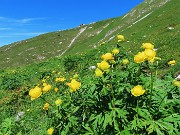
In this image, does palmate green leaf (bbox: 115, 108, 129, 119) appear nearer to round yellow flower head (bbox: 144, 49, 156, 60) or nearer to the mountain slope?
round yellow flower head (bbox: 144, 49, 156, 60)

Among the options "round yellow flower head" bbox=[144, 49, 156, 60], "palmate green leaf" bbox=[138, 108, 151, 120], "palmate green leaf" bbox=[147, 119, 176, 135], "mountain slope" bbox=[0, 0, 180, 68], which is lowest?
"palmate green leaf" bbox=[147, 119, 176, 135]

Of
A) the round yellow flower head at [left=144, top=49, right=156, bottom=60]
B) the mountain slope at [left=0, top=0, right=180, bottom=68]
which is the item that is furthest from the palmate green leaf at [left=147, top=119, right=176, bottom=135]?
the mountain slope at [left=0, top=0, right=180, bottom=68]

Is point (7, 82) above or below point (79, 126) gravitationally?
above

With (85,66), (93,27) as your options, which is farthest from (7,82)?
(93,27)

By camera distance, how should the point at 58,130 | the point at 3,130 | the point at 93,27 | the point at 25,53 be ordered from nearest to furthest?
1. the point at 58,130
2. the point at 3,130
3. the point at 25,53
4. the point at 93,27

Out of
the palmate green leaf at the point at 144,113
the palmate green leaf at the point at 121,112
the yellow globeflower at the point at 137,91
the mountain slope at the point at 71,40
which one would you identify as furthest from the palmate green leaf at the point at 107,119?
the mountain slope at the point at 71,40

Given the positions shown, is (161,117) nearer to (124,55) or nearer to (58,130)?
(124,55)

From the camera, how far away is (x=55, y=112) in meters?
7.16

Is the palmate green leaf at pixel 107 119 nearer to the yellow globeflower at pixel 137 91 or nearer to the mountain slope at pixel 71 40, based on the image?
the yellow globeflower at pixel 137 91

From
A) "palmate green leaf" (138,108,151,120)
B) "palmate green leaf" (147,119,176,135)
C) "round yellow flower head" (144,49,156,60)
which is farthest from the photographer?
"palmate green leaf" (138,108,151,120)

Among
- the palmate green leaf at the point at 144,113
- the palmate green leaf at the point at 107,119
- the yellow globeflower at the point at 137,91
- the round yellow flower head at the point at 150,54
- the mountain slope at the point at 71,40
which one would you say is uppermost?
the mountain slope at the point at 71,40

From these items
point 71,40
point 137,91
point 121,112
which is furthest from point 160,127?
point 71,40

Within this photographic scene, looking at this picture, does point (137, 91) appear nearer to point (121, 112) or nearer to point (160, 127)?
point (121, 112)

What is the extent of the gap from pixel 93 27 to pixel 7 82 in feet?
263
